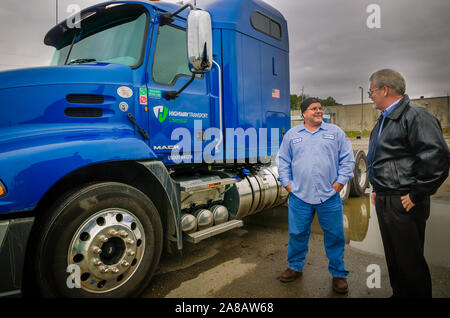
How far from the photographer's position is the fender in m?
2.05

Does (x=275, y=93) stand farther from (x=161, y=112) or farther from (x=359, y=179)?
(x=359, y=179)

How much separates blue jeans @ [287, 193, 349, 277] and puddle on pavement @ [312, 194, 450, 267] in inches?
49.8

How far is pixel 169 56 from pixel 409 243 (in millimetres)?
3020

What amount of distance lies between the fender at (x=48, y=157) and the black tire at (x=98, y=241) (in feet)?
0.75

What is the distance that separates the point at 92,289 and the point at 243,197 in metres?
2.23

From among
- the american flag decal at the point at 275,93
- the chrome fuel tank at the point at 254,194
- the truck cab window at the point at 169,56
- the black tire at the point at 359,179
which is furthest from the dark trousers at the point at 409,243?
the black tire at the point at 359,179

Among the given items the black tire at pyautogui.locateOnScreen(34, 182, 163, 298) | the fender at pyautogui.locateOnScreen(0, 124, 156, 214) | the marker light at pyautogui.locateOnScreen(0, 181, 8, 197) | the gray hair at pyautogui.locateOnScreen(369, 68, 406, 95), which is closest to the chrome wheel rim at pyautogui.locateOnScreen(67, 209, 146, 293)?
the black tire at pyautogui.locateOnScreen(34, 182, 163, 298)

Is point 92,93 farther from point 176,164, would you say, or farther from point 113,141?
point 176,164

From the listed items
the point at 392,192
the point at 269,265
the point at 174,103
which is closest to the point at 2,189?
the point at 174,103

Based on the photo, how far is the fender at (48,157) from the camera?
205 cm

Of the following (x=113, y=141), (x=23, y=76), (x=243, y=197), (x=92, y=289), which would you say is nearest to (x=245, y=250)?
(x=243, y=197)

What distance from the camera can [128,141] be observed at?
2.69m

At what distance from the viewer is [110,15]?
3.28 meters

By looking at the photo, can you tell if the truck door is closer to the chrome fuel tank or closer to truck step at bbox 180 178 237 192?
truck step at bbox 180 178 237 192
